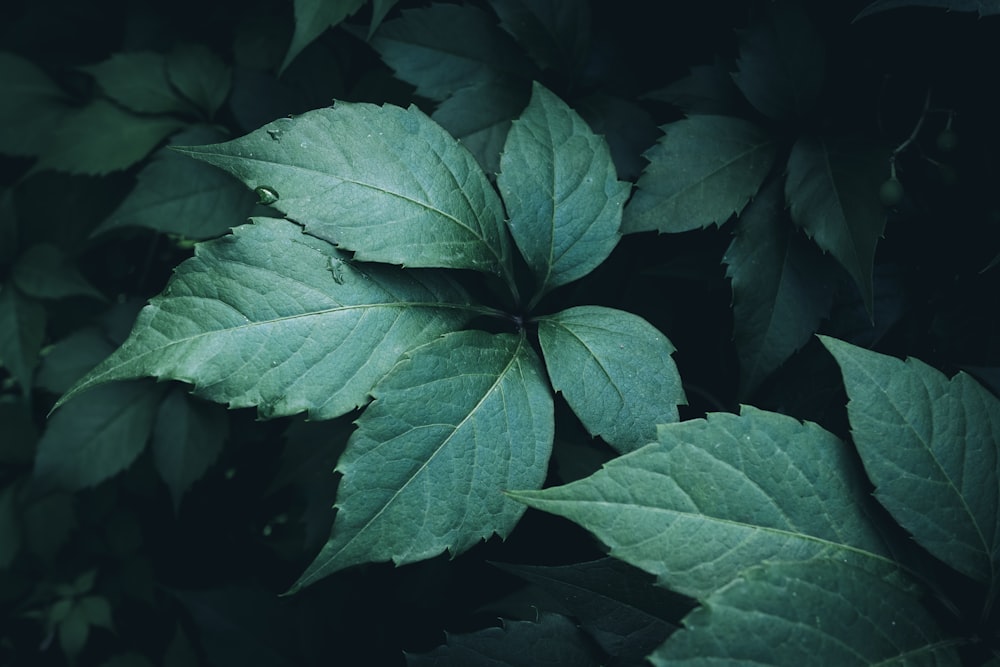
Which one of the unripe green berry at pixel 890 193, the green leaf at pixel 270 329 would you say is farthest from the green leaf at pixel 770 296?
the green leaf at pixel 270 329

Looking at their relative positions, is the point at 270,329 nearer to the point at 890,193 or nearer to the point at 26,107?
Answer: the point at 890,193

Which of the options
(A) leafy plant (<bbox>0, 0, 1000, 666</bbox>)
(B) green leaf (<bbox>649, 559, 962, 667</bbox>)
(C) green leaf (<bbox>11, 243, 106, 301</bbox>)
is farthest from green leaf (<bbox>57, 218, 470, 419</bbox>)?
(C) green leaf (<bbox>11, 243, 106, 301</bbox>)

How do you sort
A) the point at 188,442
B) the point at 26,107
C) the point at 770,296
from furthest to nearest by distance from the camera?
1. the point at 26,107
2. the point at 188,442
3. the point at 770,296

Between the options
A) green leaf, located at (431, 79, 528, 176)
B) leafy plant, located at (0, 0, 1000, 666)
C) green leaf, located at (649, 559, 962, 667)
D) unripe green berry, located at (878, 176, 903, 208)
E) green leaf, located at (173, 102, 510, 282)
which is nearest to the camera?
green leaf, located at (649, 559, 962, 667)

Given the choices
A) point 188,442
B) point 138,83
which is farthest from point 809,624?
point 138,83

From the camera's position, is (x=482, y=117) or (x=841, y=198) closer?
(x=841, y=198)

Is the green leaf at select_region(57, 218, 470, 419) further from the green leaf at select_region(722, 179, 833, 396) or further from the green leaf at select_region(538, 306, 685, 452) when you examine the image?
the green leaf at select_region(722, 179, 833, 396)
